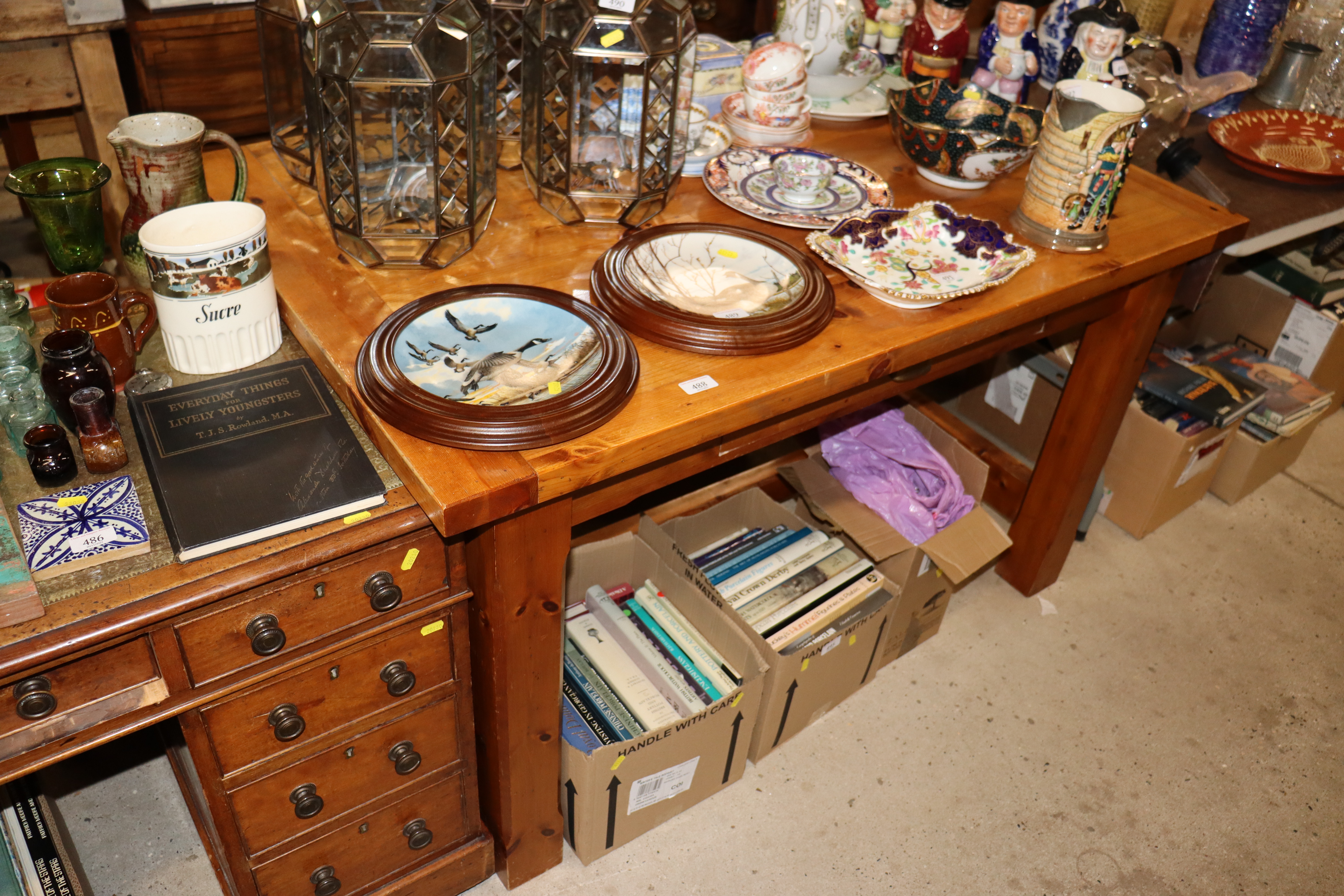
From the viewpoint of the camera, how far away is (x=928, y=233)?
1396 mm

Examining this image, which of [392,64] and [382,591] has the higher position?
[392,64]

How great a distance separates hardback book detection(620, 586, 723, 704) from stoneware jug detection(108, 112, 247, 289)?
84cm

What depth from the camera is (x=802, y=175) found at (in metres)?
1.50

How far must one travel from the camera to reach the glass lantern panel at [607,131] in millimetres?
1308

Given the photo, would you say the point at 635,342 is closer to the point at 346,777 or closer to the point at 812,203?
the point at 812,203

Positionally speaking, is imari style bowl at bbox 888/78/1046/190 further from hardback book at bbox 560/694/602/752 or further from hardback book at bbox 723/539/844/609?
hardback book at bbox 560/694/602/752

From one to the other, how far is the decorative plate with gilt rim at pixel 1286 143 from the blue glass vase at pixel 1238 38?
0.23ft

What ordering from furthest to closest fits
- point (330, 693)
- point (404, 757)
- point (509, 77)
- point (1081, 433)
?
point (1081, 433)
point (509, 77)
point (404, 757)
point (330, 693)

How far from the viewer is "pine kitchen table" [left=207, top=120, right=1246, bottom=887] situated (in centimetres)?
104

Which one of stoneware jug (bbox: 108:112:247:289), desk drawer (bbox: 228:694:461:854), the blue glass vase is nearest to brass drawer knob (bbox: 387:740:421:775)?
desk drawer (bbox: 228:694:461:854)

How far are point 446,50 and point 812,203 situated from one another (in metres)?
0.56

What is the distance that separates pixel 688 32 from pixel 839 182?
0.34 metres

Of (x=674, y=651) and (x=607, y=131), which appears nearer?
(x=607, y=131)

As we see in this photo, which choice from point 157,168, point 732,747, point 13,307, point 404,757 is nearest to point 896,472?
point 732,747
